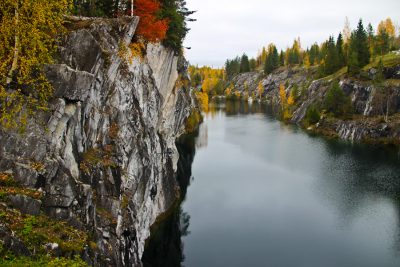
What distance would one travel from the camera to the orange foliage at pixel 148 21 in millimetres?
38181

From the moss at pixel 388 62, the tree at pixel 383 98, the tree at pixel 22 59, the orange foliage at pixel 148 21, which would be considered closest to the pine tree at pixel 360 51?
the moss at pixel 388 62

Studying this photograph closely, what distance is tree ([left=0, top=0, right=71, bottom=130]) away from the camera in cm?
2069

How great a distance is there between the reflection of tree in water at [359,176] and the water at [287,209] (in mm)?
131

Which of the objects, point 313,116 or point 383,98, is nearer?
point 383,98

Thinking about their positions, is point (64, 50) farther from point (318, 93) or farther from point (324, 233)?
point (318, 93)

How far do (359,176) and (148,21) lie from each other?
4557cm

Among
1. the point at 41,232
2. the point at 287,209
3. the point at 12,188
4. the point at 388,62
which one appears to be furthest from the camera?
the point at 388,62

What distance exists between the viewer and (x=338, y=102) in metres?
106

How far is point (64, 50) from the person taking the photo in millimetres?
24766

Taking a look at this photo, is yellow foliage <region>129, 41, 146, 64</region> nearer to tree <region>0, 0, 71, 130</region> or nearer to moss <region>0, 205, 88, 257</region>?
tree <region>0, 0, 71, 130</region>

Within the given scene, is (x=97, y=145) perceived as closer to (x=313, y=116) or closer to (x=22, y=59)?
(x=22, y=59)

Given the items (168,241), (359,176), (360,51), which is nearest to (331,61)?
(360,51)

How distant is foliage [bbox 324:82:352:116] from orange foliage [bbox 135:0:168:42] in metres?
77.5

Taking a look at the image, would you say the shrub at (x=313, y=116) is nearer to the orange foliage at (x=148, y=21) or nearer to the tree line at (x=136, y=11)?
the tree line at (x=136, y=11)
